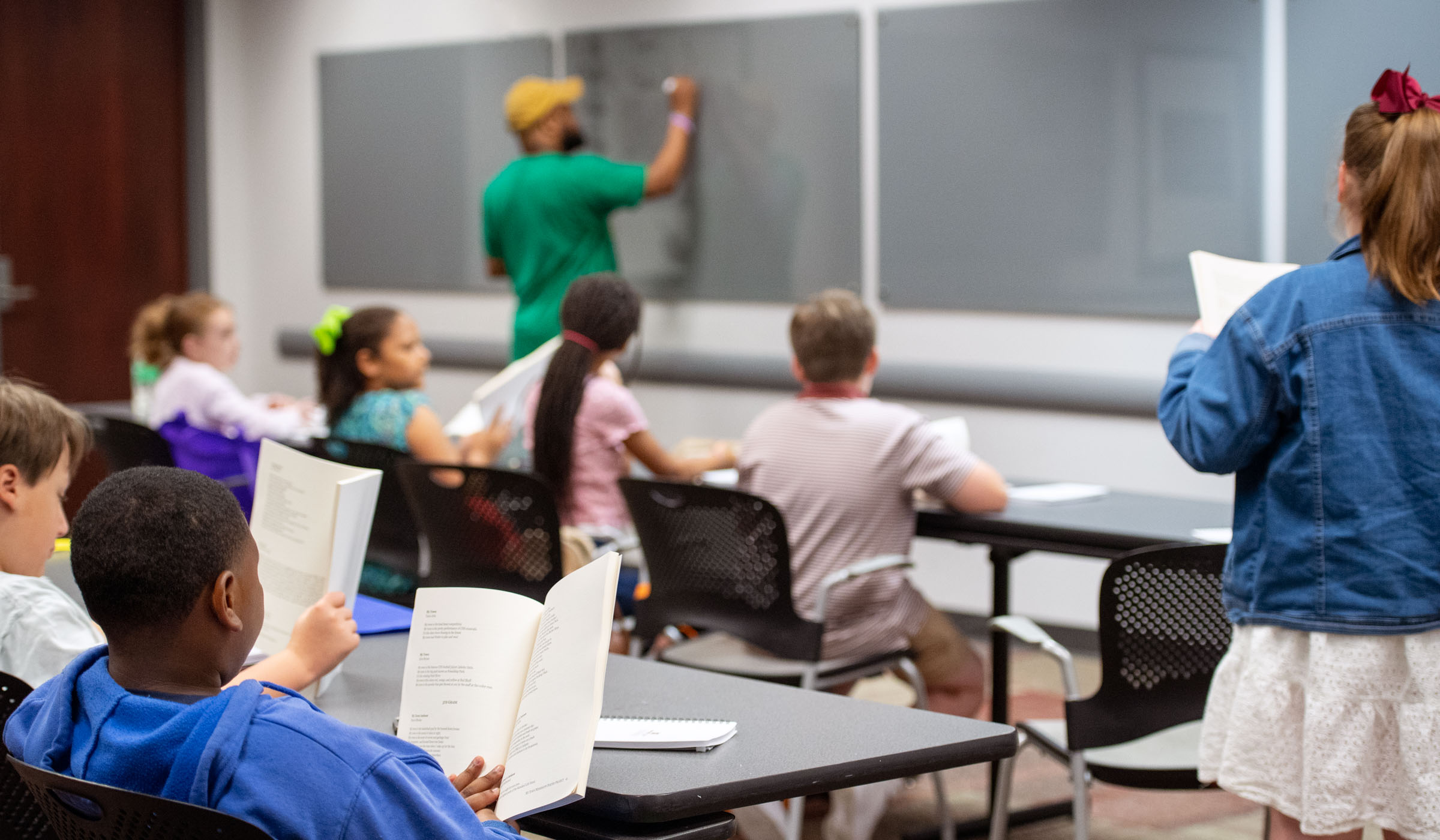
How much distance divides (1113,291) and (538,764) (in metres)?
3.34

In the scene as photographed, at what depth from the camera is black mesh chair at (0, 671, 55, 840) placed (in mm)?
1425

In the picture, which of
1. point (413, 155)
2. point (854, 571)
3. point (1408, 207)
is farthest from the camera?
point (413, 155)

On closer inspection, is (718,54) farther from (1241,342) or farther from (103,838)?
(103,838)

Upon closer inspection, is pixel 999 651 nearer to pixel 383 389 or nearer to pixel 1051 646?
pixel 1051 646

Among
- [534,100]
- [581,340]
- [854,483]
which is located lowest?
[854,483]

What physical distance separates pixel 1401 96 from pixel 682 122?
3487 mm

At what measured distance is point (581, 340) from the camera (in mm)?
3430

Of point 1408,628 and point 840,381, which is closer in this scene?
point 1408,628

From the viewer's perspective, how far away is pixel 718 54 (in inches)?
198

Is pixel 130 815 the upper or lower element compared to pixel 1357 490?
lower

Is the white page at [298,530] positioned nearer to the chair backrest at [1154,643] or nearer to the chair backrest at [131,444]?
the chair backrest at [1154,643]

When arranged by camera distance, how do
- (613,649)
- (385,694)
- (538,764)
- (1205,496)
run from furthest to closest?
(1205,496), (613,649), (385,694), (538,764)

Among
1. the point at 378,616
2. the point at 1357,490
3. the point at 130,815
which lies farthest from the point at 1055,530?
the point at 130,815

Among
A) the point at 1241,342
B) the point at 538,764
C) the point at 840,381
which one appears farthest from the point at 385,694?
the point at 840,381
